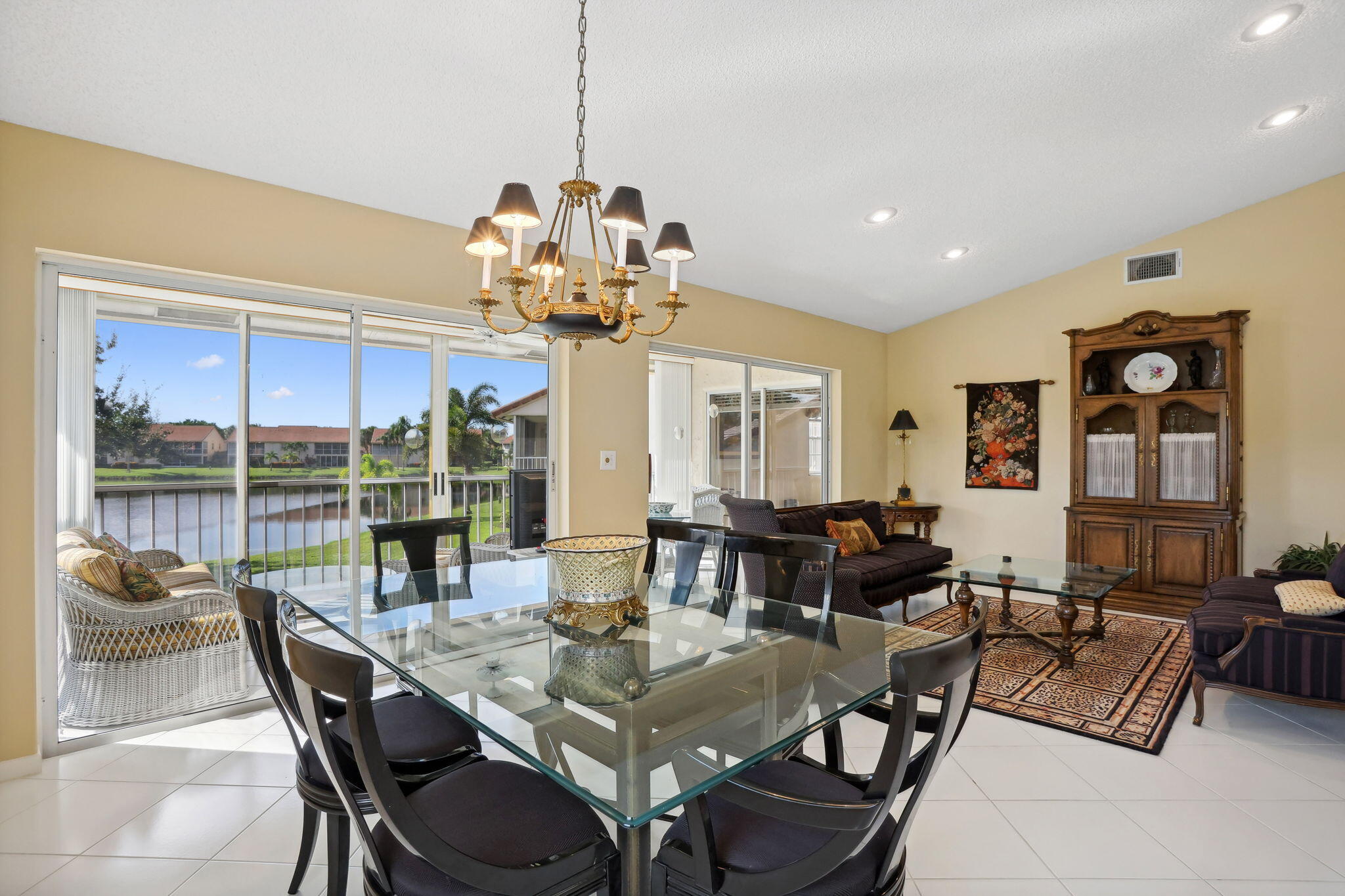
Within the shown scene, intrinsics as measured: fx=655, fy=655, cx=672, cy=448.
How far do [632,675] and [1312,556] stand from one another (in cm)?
526

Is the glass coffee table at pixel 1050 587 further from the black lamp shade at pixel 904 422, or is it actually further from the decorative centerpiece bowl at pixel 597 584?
the decorative centerpiece bowl at pixel 597 584

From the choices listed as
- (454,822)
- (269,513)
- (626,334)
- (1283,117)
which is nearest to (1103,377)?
(1283,117)

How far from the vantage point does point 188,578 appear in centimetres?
319

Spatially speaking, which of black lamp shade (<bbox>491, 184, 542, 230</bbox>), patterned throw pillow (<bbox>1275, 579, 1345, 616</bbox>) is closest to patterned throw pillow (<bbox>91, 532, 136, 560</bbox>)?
black lamp shade (<bbox>491, 184, 542, 230</bbox>)

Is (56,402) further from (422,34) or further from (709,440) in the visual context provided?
(709,440)

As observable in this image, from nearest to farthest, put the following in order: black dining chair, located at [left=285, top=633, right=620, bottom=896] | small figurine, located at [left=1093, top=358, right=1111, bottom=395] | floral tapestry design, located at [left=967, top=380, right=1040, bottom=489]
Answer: black dining chair, located at [left=285, top=633, right=620, bottom=896]
small figurine, located at [left=1093, top=358, right=1111, bottom=395]
floral tapestry design, located at [left=967, top=380, right=1040, bottom=489]

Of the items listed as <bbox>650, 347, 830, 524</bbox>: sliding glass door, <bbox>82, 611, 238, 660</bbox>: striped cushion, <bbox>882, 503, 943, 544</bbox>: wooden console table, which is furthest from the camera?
<bbox>882, 503, 943, 544</bbox>: wooden console table

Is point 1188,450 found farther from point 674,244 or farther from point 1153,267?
point 674,244

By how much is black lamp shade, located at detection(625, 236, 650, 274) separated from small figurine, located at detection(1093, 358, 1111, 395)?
193 inches

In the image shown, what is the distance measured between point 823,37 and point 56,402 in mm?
3411

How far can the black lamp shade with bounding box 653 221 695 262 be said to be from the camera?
2064 mm

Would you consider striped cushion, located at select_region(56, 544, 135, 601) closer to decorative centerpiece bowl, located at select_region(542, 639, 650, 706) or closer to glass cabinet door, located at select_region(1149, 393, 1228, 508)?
decorative centerpiece bowl, located at select_region(542, 639, 650, 706)

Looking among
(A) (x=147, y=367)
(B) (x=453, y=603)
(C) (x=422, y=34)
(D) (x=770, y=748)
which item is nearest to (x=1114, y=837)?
(D) (x=770, y=748)

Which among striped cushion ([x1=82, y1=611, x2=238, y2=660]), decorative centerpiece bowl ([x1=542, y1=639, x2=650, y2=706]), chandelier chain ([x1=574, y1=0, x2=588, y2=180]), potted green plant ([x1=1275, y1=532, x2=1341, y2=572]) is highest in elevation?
chandelier chain ([x1=574, y1=0, x2=588, y2=180])
